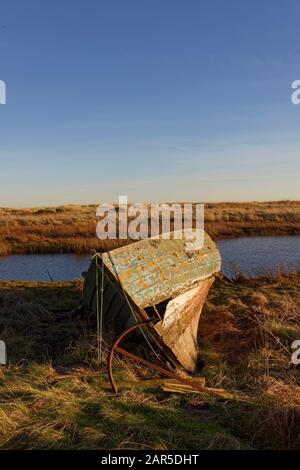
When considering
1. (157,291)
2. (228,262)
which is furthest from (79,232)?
(157,291)

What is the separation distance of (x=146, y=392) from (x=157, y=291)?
184cm

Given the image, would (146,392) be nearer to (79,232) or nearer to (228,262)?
(228,262)

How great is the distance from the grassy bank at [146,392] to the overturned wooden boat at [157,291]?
0.49 metres

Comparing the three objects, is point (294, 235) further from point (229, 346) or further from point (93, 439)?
point (93, 439)

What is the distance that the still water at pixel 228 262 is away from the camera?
45.2ft

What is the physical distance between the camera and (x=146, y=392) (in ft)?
14.9

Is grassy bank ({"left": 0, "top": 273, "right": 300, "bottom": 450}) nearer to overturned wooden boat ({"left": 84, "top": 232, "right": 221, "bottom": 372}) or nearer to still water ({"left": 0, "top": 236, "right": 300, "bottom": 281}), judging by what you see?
overturned wooden boat ({"left": 84, "top": 232, "right": 221, "bottom": 372})

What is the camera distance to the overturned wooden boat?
18.8 ft

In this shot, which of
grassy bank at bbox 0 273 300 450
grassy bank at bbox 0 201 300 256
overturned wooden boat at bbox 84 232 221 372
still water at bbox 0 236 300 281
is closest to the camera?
grassy bank at bbox 0 273 300 450

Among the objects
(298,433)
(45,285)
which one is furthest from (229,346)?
(45,285)

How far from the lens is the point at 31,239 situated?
22.0 meters

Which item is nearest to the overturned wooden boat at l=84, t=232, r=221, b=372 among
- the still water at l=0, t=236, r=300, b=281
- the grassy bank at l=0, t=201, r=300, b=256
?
the still water at l=0, t=236, r=300, b=281

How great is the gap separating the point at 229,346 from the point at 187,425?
2.95 metres

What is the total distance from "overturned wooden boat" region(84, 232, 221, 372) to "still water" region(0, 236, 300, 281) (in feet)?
16.6
